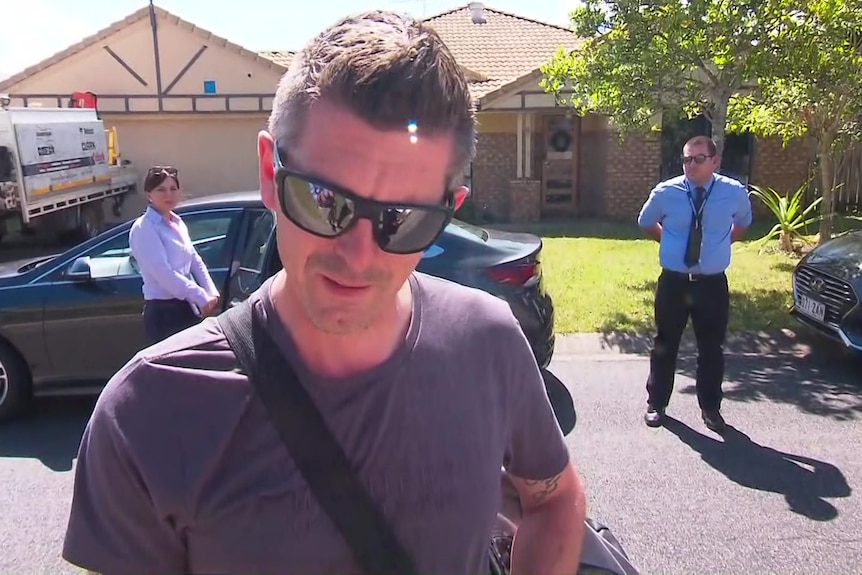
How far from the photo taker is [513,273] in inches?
203

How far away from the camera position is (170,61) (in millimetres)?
17719

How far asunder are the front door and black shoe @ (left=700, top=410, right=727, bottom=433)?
1199 centimetres

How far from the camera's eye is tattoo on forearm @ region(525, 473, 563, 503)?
149cm

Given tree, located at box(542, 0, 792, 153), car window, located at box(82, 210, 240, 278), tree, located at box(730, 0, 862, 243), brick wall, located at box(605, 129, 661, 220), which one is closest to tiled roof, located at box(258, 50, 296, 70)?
brick wall, located at box(605, 129, 661, 220)

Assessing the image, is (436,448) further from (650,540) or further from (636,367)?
(636,367)

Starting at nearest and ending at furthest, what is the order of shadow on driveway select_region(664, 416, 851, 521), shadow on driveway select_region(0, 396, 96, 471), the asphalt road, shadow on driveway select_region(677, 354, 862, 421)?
the asphalt road → shadow on driveway select_region(664, 416, 851, 521) → shadow on driveway select_region(0, 396, 96, 471) → shadow on driveway select_region(677, 354, 862, 421)

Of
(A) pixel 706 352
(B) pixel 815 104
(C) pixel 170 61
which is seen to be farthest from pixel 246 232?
(C) pixel 170 61

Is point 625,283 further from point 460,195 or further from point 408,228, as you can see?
point 408,228

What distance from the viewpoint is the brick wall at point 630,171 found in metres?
15.8

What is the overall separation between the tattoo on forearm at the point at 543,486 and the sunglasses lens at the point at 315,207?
25.7 inches

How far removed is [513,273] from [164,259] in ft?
7.22

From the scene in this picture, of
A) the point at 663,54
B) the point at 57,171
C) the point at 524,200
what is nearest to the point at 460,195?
the point at 663,54

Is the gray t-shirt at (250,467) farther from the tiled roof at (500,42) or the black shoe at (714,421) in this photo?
the tiled roof at (500,42)

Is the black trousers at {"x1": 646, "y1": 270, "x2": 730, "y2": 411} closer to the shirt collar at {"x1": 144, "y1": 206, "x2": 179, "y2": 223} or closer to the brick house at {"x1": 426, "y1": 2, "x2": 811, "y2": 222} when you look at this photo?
the shirt collar at {"x1": 144, "y1": 206, "x2": 179, "y2": 223}
